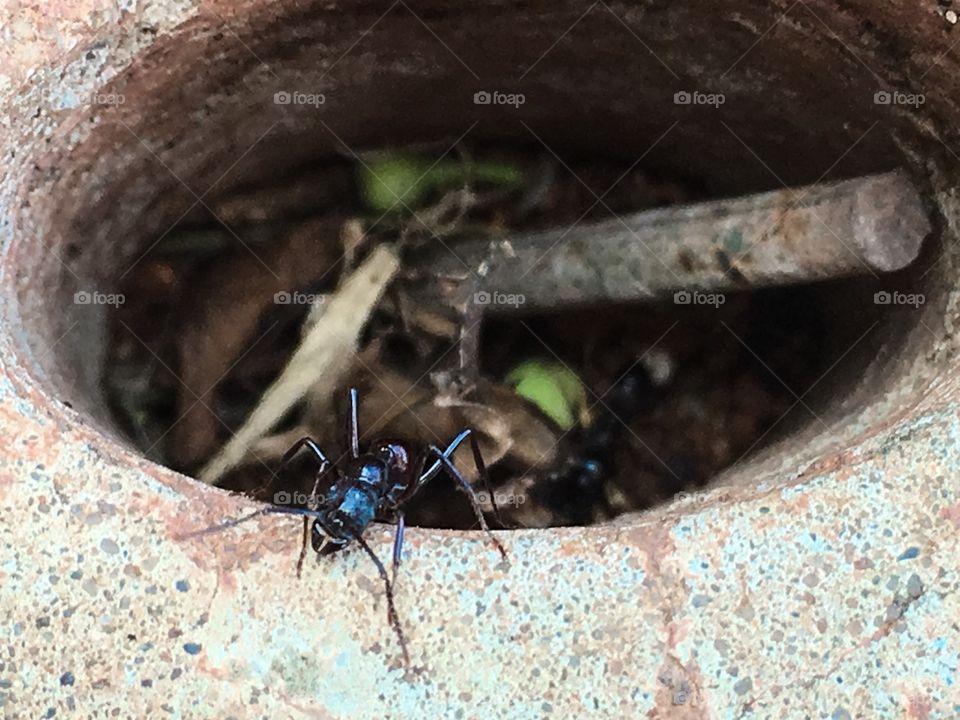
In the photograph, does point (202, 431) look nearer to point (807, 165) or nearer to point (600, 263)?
point (600, 263)

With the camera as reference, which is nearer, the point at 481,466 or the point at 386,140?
the point at 481,466

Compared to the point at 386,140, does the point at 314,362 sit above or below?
below

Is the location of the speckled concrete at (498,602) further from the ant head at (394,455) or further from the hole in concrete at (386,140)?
the ant head at (394,455)

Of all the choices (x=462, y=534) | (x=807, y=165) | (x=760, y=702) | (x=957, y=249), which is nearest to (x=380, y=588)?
(x=462, y=534)

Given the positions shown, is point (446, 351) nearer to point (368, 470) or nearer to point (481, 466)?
point (481, 466)

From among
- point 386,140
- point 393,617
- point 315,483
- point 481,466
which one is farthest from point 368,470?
point 386,140

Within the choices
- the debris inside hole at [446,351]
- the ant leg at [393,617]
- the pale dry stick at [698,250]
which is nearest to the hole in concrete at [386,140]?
the debris inside hole at [446,351]

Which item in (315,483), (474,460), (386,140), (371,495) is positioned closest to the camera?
(371,495)
